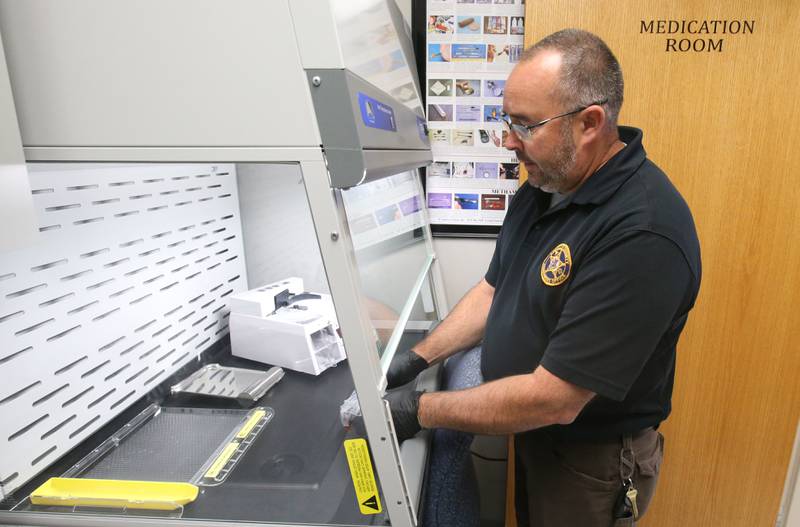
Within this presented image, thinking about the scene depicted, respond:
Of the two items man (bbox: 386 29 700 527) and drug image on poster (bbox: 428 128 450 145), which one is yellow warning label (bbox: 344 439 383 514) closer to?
man (bbox: 386 29 700 527)

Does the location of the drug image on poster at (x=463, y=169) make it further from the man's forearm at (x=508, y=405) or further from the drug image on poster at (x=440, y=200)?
the man's forearm at (x=508, y=405)

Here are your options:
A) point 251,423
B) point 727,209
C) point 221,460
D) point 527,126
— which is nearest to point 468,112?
point 527,126

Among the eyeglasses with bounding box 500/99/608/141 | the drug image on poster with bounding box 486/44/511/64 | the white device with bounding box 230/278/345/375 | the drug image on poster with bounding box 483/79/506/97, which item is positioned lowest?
the white device with bounding box 230/278/345/375

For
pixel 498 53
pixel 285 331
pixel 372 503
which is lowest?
pixel 372 503

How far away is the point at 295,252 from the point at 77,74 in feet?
3.43

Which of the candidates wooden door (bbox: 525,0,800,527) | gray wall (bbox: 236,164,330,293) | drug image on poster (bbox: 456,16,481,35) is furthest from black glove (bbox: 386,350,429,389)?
drug image on poster (bbox: 456,16,481,35)

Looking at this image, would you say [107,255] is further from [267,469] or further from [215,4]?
[215,4]

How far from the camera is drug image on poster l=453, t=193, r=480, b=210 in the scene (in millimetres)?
1806

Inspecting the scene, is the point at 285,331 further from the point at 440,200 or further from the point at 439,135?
the point at 439,135

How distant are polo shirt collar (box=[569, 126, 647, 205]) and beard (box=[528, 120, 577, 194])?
5 centimetres

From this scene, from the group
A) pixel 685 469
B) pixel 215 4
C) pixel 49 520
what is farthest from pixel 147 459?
pixel 685 469

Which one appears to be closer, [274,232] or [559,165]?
[559,165]

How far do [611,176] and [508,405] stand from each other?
512 mm

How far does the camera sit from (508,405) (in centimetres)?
96
